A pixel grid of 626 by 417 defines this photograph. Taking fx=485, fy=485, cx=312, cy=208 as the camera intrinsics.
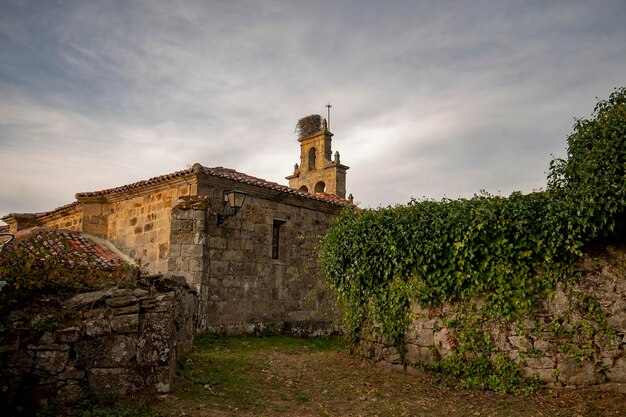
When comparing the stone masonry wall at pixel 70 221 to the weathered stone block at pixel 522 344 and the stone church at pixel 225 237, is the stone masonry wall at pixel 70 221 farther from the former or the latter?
the weathered stone block at pixel 522 344

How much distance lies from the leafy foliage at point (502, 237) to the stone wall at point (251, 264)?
3301 millimetres

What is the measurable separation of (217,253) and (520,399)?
8.42 meters

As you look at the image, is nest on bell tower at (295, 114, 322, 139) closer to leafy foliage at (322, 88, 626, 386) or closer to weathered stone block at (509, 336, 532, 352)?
leafy foliage at (322, 88, 626, 386)

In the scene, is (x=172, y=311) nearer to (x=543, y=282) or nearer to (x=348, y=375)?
(x=348, y=375)

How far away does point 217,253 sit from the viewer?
13.1 meters

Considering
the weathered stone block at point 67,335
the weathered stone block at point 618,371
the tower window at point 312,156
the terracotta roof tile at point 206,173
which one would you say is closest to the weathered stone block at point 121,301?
the weathered stone block at point 67,335

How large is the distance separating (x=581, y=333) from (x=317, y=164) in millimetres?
17439

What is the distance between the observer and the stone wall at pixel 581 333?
22.5 feet

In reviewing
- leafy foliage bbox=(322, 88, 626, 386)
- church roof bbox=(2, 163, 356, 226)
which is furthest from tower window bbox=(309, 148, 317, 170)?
leafy foliage bbox=(322, 88, 626, 386)

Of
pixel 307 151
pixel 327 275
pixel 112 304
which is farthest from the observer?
pixel 307 151

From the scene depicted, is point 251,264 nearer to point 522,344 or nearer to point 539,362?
point 522,344

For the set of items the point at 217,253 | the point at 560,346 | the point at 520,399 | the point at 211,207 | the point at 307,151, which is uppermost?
the point at 307,151

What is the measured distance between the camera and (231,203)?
12414mm

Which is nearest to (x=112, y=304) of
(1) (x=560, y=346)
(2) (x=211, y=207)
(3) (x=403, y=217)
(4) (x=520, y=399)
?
(3) (x=403, y=217)
